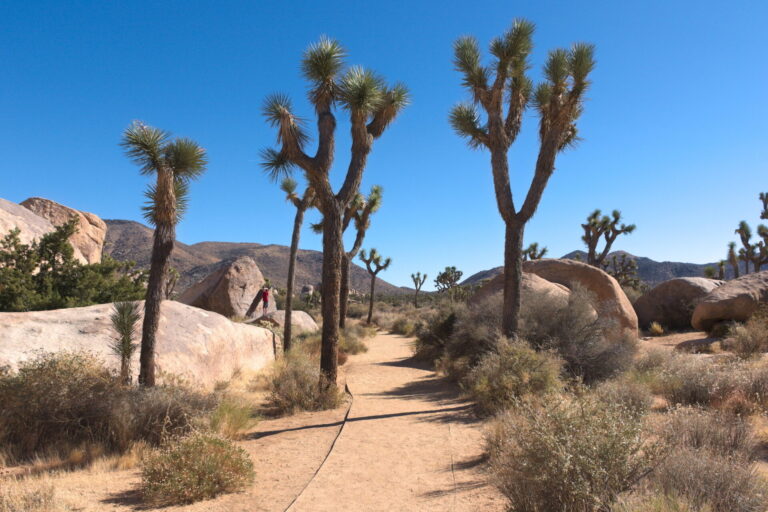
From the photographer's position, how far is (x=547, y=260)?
672 inches

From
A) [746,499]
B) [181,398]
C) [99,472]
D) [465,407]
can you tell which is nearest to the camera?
[746,499]

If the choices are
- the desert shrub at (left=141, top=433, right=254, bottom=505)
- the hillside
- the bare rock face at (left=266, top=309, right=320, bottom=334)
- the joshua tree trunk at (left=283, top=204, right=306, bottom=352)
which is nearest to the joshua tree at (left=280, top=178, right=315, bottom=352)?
the joshua tree trunk at (left=283, top=204, right=306, bottom=352)

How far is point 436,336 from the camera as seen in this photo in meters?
15.8

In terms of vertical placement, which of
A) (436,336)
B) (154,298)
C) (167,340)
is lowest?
(436,336)

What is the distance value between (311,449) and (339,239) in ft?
15.0

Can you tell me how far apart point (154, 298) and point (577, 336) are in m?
8.99

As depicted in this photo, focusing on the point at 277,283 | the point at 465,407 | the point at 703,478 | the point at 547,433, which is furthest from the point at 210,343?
the point at 277,283

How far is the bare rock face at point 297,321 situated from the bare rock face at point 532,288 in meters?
9.52

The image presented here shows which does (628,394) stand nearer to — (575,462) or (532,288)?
(575,462)

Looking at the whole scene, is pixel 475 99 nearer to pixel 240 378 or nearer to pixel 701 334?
pixel 240 378

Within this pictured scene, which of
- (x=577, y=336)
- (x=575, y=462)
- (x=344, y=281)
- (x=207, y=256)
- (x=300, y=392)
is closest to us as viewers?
(x=575, y=462)

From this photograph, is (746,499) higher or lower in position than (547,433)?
lower

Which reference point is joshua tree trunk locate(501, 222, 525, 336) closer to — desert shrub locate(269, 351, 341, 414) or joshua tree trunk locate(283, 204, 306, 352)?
desert shrub locate(269, 351, 341, 414)

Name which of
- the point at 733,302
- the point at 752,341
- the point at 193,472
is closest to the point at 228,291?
the point at 193,472
